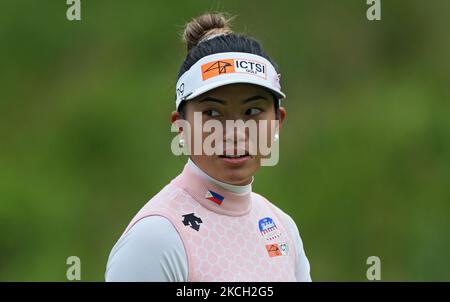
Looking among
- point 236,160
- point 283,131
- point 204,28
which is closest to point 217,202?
point 236,160

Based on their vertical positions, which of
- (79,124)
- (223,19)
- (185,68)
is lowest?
(185,68)

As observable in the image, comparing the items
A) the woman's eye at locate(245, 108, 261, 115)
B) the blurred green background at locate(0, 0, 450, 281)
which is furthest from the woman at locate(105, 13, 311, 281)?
the blurred green background at locate(0, 0, 450, 281)

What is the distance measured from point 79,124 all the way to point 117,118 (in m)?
0.28

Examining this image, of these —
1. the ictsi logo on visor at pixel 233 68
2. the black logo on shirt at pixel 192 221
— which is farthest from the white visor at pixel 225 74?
the black logo on shirt at pixel 192 221

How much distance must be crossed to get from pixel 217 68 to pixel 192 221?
399mm

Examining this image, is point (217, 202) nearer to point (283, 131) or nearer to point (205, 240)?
point (205, 240)

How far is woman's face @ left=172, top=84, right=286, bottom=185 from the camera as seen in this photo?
7.32 feet

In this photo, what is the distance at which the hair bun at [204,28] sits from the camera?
250 centimetres

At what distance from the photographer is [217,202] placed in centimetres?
230

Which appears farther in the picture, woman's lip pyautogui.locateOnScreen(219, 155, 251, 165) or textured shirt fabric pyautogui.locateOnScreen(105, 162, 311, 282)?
woman's lip pyautogui.locateOnScreen(219, 155, 251, 165)

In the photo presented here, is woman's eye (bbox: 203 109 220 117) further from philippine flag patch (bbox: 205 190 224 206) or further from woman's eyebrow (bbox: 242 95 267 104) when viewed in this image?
philippine flag patch (bbox: 205 190 224 206)

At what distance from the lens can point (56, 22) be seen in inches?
257
